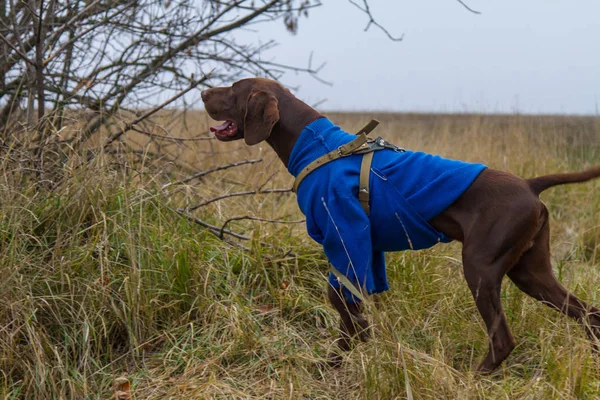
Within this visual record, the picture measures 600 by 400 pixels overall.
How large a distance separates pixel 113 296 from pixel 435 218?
1.54 meters

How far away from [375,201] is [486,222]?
473 mm

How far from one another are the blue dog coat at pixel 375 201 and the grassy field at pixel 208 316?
269 mm

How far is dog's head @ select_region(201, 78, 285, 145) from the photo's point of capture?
3.04 metres

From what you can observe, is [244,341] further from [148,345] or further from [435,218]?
[435,218]

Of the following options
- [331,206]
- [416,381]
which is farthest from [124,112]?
[416,381]

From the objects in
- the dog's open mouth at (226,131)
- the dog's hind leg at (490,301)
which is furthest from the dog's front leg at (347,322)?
the dog's open mouth at (226,131)

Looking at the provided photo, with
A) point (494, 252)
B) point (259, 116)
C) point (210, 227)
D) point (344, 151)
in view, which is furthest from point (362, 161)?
point (210, 227)

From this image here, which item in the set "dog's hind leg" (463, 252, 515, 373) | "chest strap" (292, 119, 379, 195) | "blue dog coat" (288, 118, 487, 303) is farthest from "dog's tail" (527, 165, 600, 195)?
"chest strap" (292, 119, 379, 195)

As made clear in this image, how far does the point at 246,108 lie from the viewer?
10.2 ft

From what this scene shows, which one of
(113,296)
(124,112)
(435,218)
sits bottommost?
(113,296)

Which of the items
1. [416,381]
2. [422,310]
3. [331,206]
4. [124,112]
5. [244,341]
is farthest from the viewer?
[124,112]

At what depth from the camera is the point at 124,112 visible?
4.75 metres

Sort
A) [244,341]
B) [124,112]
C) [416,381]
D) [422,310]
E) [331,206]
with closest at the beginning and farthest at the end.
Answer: [416,381] → [331,206] → [244,341] → [422,310] → [124,112]

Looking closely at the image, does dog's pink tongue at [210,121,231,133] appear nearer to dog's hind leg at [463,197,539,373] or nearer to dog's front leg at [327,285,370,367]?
dog's front leg at [327,285,370,367]
